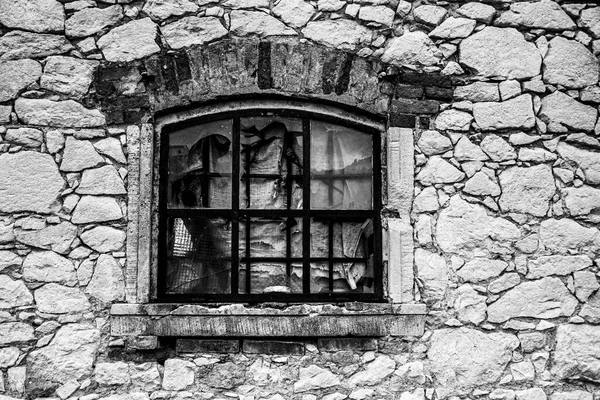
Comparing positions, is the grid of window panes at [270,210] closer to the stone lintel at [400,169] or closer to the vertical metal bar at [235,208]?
the vertical metal bar at [235,208]

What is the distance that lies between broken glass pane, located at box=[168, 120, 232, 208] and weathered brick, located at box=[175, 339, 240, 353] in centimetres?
84

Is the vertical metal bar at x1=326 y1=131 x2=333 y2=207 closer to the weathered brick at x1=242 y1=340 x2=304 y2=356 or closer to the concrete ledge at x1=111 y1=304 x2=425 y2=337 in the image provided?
the concrete ledge at x1=111 y1=304 x2=425 y2=337

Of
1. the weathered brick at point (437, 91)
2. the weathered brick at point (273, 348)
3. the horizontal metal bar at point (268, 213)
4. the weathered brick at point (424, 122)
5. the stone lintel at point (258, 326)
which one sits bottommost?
the weathered brick at point (273, 348)

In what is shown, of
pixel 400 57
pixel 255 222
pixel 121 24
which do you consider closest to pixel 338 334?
pixel 255 222

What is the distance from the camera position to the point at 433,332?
402 centimetres

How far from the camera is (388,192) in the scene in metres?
4.11

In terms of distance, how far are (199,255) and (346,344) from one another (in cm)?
107

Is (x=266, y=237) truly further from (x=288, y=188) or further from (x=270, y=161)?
(x=270, y=161)

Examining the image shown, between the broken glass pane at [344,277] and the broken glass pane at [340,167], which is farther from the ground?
the broken glass pane at [340,167]

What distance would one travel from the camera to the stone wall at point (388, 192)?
156 inches

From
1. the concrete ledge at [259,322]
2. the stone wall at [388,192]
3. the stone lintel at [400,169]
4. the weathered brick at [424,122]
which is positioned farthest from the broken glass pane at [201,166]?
the weathered brick at [424,122]

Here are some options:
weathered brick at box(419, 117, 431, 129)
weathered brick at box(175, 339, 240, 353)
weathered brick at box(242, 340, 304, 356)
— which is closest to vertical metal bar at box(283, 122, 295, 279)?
weathered brick at box(242, 340, 304, 356)

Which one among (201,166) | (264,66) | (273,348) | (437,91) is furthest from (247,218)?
(437,91)

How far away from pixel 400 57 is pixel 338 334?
1771 millimetres
